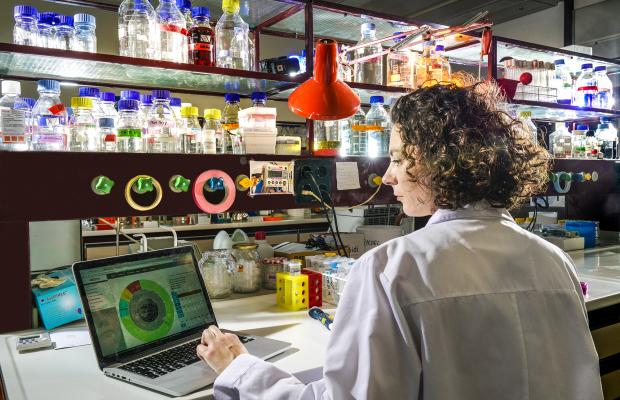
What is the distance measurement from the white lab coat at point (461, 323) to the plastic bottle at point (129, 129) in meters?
1.08

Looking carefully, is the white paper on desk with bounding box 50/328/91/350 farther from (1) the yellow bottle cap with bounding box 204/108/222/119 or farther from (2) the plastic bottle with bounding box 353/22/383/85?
(2) the plastic bottle with bounding box 353/22/383/85

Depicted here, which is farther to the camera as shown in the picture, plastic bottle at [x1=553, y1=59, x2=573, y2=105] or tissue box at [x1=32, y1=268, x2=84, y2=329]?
plastic bottle at [x1=553, y1=59, x2=573, y2=105]

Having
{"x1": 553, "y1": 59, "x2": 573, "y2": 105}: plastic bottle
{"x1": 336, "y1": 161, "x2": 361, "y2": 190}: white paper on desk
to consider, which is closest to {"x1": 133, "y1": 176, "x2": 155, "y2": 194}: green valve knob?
{"x1": 336, "y1": 161, "x2": 361, "y2": 190}: white paper on desk

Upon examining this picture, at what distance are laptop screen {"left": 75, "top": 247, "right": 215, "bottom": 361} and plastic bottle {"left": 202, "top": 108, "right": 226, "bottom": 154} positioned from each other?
0.48 m

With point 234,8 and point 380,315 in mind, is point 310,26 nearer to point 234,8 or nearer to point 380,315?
point 234,8

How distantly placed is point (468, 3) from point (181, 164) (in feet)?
12.4

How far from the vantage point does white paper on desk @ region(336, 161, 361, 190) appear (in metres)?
2.10

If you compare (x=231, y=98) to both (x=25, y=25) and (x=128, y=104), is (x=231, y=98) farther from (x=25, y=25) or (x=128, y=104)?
(x=25, y=25)

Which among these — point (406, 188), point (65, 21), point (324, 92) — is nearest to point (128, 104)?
point (65, 21)

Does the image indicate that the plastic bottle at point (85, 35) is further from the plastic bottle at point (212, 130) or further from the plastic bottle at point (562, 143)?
the plastic bottle at point (562, 143)

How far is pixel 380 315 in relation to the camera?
0.82 meters

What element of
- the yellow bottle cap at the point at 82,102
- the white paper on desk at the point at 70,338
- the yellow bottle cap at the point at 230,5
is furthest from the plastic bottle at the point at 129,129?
the white paper on desk at the point at 70,338

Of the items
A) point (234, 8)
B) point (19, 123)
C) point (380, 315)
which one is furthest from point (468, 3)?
point (380, 315)

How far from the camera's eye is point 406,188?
108 centimetres
